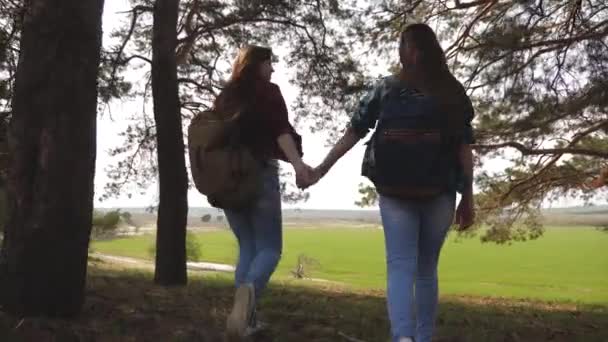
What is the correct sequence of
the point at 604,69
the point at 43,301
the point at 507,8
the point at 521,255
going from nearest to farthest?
the point at 43,301, the point at 604,69, the point at 507,8, the point at 521,255

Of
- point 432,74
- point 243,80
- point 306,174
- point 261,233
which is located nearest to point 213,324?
point 261,233

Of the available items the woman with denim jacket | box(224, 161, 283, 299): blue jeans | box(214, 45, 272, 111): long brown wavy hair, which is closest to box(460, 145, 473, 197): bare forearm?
the woman with denim jacket

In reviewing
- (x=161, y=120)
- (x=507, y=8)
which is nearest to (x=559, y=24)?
(x=507, y=8)

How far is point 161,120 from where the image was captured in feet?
21.5

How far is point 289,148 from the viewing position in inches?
107

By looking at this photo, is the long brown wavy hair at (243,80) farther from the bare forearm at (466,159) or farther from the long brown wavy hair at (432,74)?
the bare forearm at (466,159)

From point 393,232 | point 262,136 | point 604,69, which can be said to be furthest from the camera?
point 604,69

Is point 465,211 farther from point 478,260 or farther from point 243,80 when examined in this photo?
point 478,260

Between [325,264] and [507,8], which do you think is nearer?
[507,8]

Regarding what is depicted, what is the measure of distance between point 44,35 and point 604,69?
5.40 meters

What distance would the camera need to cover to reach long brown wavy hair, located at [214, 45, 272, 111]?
9.20ft

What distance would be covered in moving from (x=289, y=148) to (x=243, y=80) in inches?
16.0

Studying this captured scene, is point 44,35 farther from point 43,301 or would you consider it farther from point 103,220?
point 103,220

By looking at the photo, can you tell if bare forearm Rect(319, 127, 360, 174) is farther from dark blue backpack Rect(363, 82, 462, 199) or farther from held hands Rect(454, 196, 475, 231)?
held hands Rect(454, 196, 475, 231)
